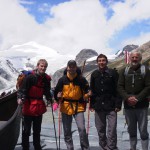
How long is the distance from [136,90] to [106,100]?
808 mm

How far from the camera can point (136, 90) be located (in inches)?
315

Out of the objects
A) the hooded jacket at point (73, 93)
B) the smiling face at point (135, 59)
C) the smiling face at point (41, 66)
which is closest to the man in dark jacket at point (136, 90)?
the smiling face at point (135, 59)

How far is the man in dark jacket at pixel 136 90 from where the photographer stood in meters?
7.94

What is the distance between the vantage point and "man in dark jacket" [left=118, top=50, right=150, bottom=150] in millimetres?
7941

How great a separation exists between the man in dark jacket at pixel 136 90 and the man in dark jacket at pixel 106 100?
367 millimetres

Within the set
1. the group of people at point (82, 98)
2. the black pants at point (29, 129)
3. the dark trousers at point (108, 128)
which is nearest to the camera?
the group of people at point (82, 98)

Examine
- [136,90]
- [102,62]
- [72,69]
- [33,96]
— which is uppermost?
[102,62]

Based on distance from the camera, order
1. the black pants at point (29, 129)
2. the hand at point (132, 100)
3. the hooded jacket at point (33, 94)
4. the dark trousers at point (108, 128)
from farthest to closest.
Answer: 1. the black pants at point (29, 129)
2. the hooded jacket at point (33, 94)
3. the dark trousers at point (108, 128)
4. the hand at point (132, 100)

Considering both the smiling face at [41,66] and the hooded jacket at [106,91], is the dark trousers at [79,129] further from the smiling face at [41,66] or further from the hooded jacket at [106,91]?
the smiling face at [41,66]

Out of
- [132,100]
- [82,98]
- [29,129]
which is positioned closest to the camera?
[132,100]

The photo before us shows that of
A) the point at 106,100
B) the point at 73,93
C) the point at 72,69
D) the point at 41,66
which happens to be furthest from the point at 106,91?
the point at 41,66

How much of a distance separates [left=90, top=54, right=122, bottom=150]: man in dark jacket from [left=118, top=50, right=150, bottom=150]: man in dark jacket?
1.20 feet

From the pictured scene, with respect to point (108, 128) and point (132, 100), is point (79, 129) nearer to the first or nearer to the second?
point (108, 128)

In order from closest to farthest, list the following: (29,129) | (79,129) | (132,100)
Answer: (132,100)
(79,129)
(29,129)
